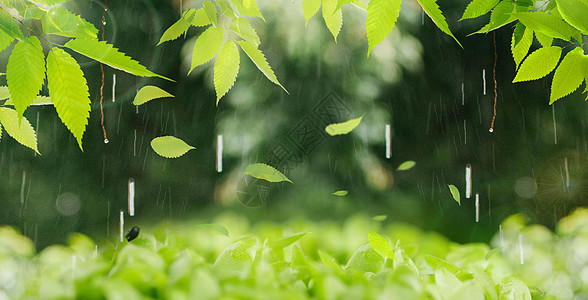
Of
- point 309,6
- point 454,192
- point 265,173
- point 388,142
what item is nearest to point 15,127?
point 309,6

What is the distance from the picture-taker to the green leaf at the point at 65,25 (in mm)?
509

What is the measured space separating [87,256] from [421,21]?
3.43 feet

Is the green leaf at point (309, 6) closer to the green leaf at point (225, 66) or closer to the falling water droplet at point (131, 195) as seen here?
the green leaf at point (225, 66)

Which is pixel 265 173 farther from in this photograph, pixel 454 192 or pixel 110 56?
pixel 110 56

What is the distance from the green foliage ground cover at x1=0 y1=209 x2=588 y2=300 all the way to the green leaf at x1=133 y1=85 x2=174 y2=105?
30 centimetres

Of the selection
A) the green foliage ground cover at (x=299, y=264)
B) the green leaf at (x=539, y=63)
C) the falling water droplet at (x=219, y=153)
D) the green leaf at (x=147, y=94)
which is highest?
the green leaf at (x=147, y=94)

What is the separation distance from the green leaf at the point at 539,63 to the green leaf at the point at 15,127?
2.26 feet

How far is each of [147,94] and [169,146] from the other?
135 millimetres

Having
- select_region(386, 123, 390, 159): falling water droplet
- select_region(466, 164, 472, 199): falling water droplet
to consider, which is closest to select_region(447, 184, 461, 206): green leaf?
select_region(466, 164, 472, 199): falling water droplet

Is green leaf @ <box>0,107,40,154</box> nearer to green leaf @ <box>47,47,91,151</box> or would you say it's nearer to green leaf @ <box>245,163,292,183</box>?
green leaf @ <box>47,47,91,151</box>

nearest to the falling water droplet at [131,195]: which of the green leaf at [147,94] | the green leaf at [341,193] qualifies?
the green leaf at [147,94]

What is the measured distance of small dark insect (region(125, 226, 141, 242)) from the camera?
881 millimetres

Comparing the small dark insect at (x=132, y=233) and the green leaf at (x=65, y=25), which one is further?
the small dark insect at (x=132, y=233)

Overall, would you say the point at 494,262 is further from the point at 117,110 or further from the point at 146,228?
the point at 117,110
